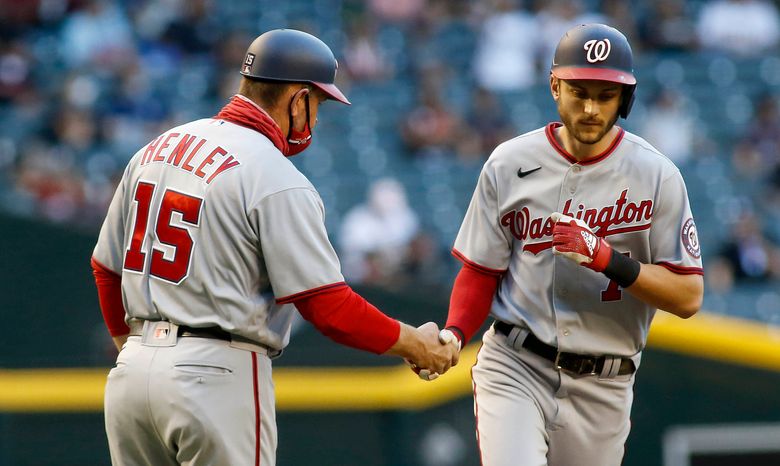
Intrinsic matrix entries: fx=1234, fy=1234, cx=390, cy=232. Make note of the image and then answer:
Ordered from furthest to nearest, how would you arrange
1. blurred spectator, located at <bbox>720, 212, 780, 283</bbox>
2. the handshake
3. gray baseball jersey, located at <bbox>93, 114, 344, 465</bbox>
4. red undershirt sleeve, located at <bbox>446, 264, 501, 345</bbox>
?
blurred spectator, located at <bbox>720, 212, 780, 283</bbox> < red undershirt sleeve, located at <bbox>446, 264, 501, 345</bbox> < the handshake < gray baseball jersey, located at <bbox>93, 114, 344, 465</bbox>

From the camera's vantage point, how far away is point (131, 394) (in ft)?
13.3

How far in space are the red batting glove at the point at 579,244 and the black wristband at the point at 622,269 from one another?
2 centimetres

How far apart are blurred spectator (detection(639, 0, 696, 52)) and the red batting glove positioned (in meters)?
10.9

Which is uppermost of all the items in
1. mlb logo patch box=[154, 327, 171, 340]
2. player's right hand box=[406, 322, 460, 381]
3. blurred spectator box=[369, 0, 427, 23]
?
blurred spectator box=[369, 0, 427, 23]

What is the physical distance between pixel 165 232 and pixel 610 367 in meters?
1.67

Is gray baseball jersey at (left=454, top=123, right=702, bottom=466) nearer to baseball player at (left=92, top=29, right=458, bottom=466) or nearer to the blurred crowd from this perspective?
baseball player at (left=92, top=29, right=458, bottom=466)

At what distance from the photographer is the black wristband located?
166 inches

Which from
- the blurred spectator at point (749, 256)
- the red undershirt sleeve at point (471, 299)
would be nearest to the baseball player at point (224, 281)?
the red undershirt sleeve at point (471, 299)

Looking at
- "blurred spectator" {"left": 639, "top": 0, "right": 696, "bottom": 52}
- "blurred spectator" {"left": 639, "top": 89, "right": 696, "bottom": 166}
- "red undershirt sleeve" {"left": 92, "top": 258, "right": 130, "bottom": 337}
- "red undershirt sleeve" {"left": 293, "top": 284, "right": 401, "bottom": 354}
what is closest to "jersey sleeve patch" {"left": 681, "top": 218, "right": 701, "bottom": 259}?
"red undershirt sleeve" {"left": 293, "top": 284, "right": 401, "bottom": 354}

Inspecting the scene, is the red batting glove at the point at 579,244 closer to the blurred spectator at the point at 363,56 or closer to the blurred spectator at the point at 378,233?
the blurred spectator at the point at 378,233

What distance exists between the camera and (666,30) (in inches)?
577

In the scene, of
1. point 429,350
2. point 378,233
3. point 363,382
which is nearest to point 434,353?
point 429,350

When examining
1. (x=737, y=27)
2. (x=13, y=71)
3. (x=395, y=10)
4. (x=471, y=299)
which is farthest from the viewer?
(x=737, y=27)

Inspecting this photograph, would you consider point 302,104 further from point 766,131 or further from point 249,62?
point 766,131
